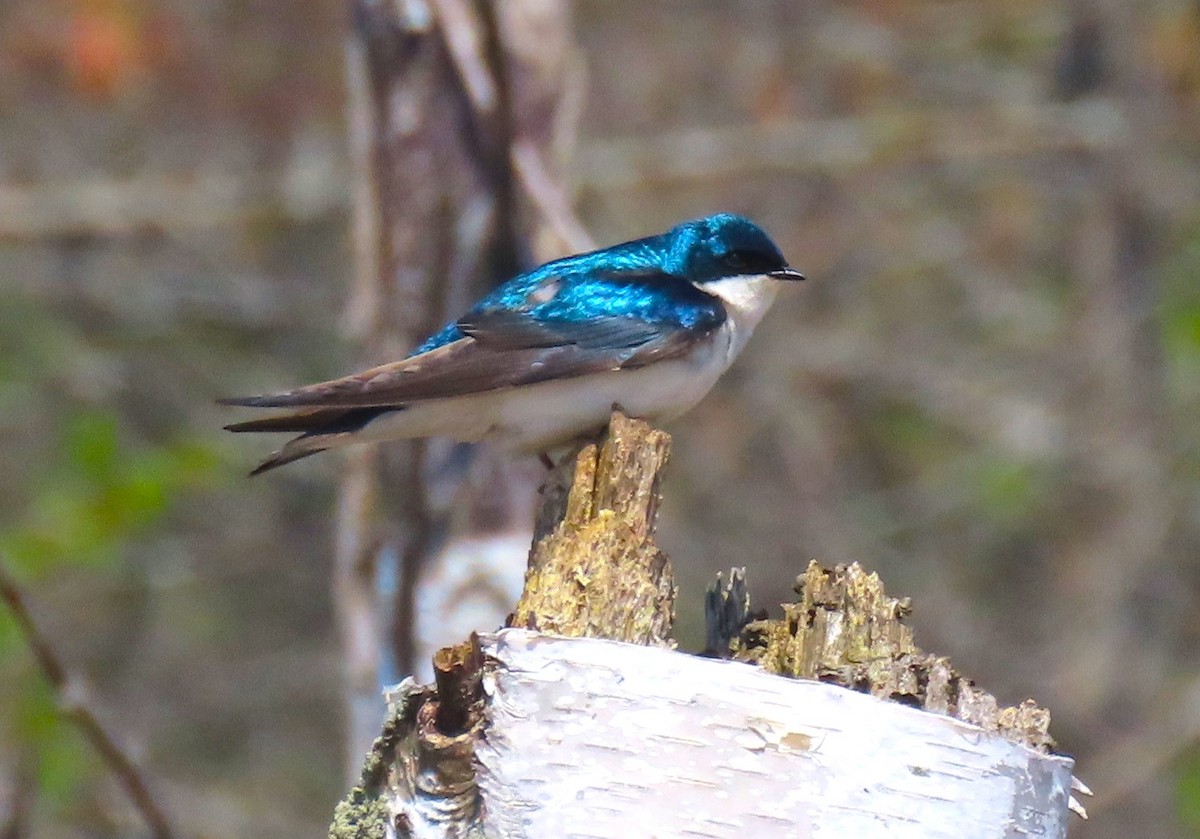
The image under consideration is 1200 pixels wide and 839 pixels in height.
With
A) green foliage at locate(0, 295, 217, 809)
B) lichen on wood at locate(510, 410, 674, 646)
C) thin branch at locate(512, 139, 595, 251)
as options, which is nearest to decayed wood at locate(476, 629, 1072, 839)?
lichen on wood at locate(510, 410, 674, 646)

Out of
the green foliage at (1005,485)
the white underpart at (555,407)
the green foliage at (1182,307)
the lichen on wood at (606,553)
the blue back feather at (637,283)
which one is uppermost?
the green foliage at (1182,307)

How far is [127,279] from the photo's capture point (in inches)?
245

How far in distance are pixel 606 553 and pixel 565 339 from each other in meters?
0.91

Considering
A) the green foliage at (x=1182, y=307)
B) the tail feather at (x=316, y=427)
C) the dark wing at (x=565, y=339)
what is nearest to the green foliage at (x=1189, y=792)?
the green foliage at (x=1182, y=307)

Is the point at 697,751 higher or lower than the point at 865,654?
lower

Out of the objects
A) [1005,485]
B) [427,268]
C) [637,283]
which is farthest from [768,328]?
[637,283]

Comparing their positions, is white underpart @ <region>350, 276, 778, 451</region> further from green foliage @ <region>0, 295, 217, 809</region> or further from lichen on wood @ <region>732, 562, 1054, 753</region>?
green foliage @ <region>0, 295, 217, 809</region>

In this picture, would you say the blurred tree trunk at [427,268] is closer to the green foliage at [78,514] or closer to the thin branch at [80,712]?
the green foliage at [78,514]

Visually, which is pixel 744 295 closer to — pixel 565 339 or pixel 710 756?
pixel 565 339

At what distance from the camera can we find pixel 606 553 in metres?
2.04

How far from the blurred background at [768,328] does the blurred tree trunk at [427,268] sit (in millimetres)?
2153

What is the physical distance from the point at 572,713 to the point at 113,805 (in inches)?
165

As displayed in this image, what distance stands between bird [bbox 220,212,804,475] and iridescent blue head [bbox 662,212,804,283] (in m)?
0.12

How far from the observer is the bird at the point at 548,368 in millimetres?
2707
